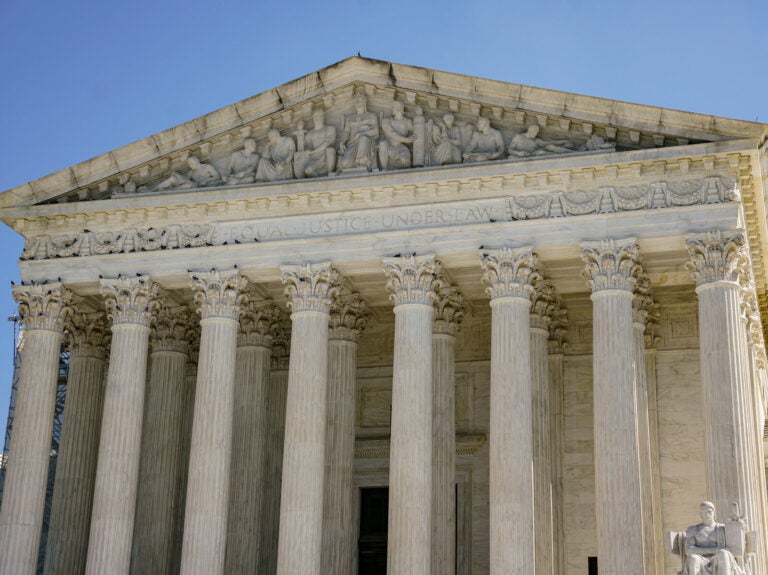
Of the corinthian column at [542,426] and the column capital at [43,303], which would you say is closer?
the corinthian column at [542,426]

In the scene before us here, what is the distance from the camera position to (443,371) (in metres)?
37.2

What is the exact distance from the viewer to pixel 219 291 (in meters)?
36.4

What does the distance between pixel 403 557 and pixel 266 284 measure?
9.95 metres

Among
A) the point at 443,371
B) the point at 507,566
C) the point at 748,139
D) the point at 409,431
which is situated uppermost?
the point at 748,139

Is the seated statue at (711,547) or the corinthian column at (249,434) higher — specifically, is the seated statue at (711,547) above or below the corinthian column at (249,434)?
below

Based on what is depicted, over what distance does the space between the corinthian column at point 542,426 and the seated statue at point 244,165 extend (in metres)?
9.37

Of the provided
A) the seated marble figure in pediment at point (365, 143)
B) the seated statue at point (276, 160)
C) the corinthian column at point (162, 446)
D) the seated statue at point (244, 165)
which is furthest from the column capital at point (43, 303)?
the seated statue at point (276, 160)

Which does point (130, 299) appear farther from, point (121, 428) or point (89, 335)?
point (89, 335)

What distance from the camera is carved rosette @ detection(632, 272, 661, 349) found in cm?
3516

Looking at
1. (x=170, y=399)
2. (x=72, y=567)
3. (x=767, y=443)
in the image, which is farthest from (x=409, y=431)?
(x=767, y=443)

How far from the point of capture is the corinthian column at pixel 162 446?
3866 centimetres

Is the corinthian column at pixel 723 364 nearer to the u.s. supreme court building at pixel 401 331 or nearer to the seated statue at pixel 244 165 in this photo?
the u.s. supreme court building at pixel 401 331

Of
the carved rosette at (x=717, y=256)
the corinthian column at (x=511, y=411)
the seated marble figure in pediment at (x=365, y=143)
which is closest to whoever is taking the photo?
the corinthian column at (x=511, y=411)

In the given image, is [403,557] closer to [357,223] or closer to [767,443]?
[357,223]
